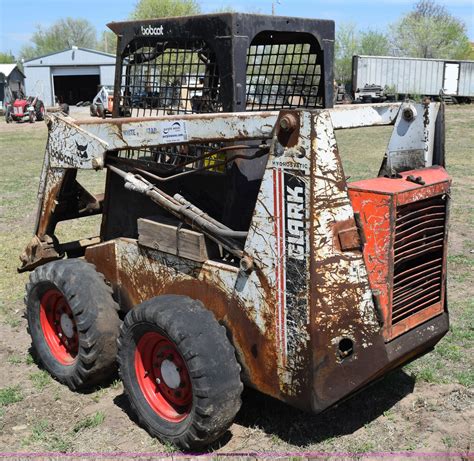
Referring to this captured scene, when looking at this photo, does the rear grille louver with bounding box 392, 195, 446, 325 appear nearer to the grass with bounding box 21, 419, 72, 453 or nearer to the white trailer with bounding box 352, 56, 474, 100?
the grass with bounding box 21, 419, 72, 453

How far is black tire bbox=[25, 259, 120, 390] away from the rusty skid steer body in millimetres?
139

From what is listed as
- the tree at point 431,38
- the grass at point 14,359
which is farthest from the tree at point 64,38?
the grass at point 14,359

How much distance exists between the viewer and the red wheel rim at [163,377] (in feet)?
11.5

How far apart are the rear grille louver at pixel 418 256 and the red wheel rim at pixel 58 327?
6.77 feet

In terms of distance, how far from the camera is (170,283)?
3736mm

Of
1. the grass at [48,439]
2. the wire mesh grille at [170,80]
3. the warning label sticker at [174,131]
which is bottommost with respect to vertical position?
the grass at [48,439]

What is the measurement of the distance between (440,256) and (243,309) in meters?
1.18

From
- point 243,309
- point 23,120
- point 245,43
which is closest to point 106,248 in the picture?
point 243,309

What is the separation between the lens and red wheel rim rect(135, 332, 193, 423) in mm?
3494

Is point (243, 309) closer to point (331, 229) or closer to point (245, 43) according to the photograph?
point (331, 229)

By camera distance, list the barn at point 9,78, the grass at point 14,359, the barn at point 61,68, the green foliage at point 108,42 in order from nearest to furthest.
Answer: the grass at point 14,359 → the barn at point 9,78 → the barn at point 61,68 → the green foliage at point 108,42

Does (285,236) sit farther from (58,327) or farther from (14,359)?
(14,359)

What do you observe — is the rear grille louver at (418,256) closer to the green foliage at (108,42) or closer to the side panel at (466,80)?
the side panel at (466,80)

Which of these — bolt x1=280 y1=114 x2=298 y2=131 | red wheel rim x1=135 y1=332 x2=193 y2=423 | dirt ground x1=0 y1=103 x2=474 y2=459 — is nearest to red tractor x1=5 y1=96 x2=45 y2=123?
dirt ground x1=0 y1=103 x2=474 y2=459
